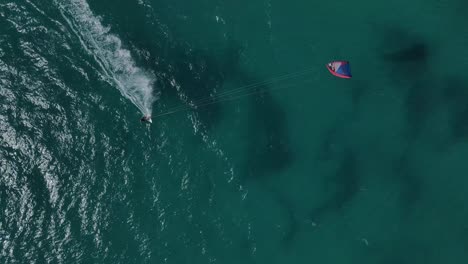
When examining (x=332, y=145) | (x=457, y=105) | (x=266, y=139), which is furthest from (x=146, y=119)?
(x=457, y=105)

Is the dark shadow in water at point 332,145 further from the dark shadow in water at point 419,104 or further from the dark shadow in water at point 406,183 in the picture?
the dark shadow in water at point 419,104

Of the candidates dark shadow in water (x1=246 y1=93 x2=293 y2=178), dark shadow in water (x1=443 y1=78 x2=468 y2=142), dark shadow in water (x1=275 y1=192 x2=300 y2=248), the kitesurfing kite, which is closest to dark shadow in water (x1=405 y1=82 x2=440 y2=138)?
dark shadow in water (x1=443 y1=78 x2=468 y2=142)

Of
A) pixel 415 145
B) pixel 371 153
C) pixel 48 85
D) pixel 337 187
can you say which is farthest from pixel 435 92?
pixel 48 85

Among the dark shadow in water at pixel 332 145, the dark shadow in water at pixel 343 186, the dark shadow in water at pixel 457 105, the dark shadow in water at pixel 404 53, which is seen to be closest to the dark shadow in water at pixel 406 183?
the dark shadow in water at pixel 343 186

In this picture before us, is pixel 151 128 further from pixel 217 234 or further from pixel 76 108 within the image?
pixel 217 234

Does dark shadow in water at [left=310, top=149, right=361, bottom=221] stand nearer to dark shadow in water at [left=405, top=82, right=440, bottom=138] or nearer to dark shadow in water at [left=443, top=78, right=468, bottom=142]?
dark shadow in water at [left=405, top=82, right=440, bottom=138]

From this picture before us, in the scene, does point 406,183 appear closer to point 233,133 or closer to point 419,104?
point 419,104
